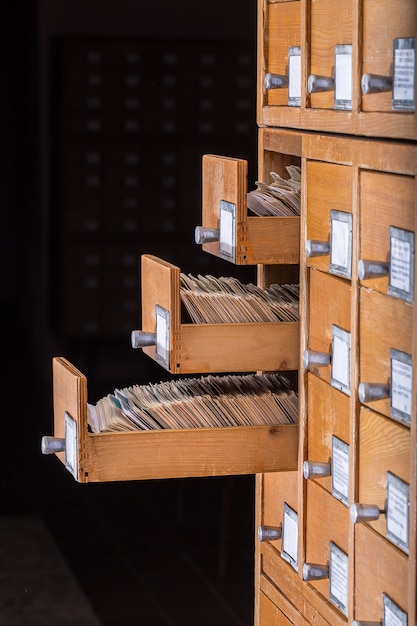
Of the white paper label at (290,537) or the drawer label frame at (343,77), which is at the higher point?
the drawer label frame at (343,77)

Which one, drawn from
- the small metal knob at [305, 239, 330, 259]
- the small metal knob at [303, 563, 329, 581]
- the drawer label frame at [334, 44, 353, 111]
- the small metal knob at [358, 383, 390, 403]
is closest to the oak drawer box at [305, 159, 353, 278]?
the small metal knob at [305, 239, 330, 259]

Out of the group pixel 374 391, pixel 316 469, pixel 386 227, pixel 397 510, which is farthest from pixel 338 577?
pixel 386 227

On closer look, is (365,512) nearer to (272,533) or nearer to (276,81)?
(272,533)

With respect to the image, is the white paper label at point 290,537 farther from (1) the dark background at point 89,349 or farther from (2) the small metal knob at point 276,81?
(1) the dark background at point 89,349

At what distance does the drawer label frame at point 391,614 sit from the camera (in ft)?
6.25

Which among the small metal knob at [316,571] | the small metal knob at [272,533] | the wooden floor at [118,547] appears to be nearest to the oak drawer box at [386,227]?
the small metal knob at [316,571]

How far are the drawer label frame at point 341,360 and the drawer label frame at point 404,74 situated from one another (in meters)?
0.42

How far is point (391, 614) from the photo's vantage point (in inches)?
76.3

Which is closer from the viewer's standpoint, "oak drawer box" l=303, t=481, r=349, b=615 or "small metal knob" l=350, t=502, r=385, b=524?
"small metal knob" l=350, t=502, r=385, b=524

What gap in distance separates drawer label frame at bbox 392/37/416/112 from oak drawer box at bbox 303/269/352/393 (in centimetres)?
36

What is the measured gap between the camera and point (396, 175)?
73.2 inches

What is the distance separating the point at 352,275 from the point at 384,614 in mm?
538

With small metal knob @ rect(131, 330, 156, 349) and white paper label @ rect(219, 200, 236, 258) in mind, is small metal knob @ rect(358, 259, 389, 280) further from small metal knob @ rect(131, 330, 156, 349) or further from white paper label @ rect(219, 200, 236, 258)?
small metal knob @ rect(131, 330, 156, 349)

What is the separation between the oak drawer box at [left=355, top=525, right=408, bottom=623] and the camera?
1913 millimetres
